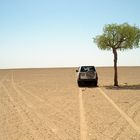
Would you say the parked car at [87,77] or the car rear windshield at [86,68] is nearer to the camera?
the parked car at [87,77]

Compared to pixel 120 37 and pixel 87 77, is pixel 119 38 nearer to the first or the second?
pixel 120 37

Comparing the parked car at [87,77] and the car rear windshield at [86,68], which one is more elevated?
the car rear windshield at [86,68]

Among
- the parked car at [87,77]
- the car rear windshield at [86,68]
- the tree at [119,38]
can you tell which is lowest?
the parked car at [87,77]

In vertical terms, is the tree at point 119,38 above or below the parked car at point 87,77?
above

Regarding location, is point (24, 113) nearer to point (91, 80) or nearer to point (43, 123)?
point (43, 123)

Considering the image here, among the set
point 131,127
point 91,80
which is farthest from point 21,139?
point 91,80

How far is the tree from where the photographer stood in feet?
101

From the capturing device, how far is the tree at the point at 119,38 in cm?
3092

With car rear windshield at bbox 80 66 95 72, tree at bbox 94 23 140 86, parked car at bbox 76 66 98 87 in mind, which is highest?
tree at bbox 94 23 140 86

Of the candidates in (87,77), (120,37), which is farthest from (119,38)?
(87,77)

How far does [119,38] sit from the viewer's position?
31328 millimetres

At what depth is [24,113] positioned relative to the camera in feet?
47.5

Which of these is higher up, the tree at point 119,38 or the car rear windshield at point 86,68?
the tree at point 119,38

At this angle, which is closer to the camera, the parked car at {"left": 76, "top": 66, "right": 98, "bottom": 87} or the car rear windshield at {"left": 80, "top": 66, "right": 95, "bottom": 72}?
the parked car at {"left": 76, "top": 66, "right": 98, "bottom": 87}
